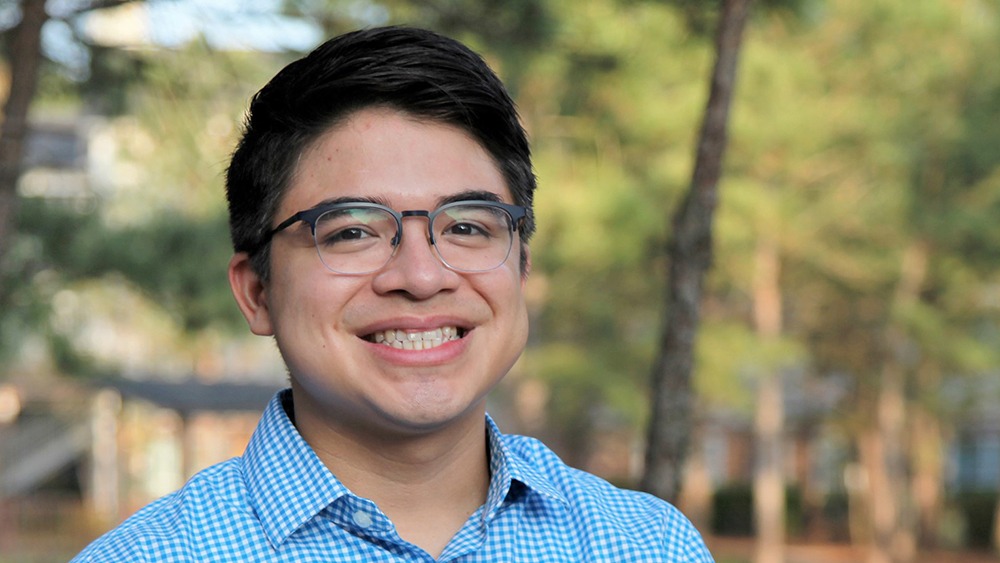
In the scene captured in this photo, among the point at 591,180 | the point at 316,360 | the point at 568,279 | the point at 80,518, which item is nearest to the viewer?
the point at 316,360

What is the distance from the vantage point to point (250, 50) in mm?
6461

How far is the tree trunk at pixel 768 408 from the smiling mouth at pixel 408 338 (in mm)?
16111

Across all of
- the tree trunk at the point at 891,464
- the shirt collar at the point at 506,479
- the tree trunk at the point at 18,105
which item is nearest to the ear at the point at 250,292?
the shirt collar at the point at 506,479

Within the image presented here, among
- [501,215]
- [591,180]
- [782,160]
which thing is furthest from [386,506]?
[782,160]

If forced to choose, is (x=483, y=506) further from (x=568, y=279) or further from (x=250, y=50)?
(x=568, y=279)

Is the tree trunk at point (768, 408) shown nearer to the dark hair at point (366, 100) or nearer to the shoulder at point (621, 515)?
the shoulder at point (621, 515)

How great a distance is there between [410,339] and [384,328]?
0.03 metres

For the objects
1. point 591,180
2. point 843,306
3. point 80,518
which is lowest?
point 80,518

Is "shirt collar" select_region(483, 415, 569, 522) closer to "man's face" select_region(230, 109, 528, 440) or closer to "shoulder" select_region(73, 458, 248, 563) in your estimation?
"man's face" select_region(230, 109, 528, 440)

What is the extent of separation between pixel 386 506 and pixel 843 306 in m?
20.4

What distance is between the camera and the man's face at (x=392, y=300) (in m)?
1.63

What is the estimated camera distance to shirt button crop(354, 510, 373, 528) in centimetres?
163

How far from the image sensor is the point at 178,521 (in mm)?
1612

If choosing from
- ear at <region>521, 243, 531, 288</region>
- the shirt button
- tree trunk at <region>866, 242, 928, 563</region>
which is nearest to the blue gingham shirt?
the shirt button
